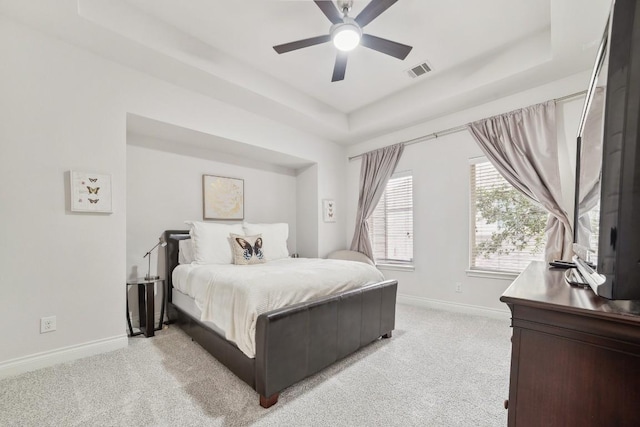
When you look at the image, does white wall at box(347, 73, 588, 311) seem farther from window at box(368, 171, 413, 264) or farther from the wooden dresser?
the wooden dresser

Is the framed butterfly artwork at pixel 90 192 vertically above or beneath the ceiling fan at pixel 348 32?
beneath

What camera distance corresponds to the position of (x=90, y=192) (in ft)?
7.91

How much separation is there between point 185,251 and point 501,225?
375 centimetres

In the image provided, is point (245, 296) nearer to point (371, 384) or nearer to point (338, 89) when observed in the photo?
point (371, 384)

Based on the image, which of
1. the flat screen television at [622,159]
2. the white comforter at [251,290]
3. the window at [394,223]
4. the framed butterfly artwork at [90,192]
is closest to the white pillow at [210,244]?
the white comforter at [251,290]

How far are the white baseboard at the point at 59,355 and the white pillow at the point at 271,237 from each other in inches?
63.2

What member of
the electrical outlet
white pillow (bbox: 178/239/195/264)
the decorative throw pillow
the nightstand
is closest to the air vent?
the decorative throw pillow

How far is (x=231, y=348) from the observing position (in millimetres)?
1996

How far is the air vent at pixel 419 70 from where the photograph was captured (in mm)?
3111

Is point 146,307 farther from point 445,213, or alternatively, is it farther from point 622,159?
point 445,213

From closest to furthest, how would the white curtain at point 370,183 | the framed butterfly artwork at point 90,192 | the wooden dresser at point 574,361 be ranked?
the wooden dresser at point 574,361
the framed butterfly artwork at point 90,192
the white curtain at point 370,183

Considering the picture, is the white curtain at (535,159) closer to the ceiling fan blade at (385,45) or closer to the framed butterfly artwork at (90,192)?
the ceiling fan blade at (385,45)

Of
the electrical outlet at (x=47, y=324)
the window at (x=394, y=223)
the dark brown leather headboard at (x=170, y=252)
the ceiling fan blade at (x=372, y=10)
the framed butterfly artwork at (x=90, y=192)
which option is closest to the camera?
the ceiling fan blade at (x=372, y=10)

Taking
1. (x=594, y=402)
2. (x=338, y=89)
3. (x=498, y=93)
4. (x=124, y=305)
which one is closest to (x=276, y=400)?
(x=594, y=402)
